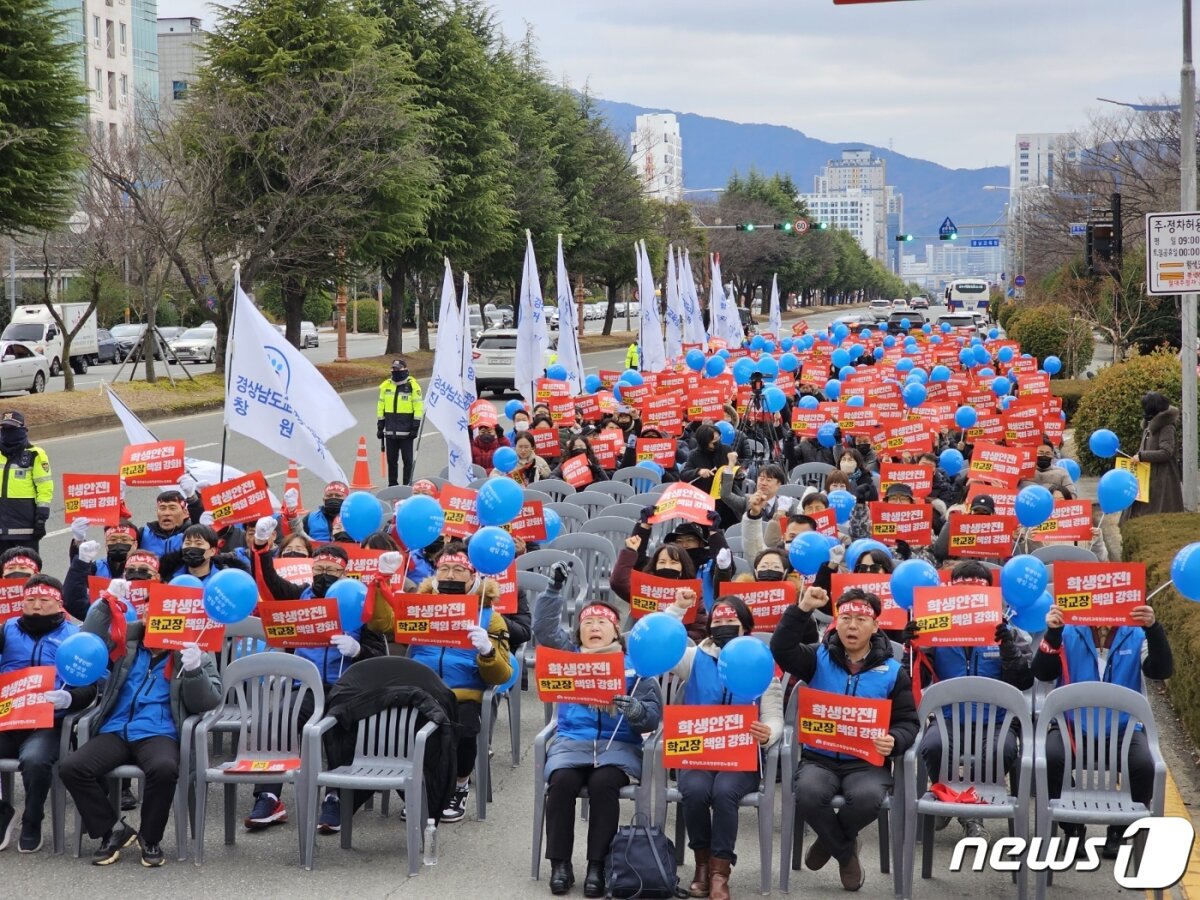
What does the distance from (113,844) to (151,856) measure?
0.75 ft

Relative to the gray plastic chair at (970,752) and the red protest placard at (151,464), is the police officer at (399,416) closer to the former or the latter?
the red protest placard at (151,464)

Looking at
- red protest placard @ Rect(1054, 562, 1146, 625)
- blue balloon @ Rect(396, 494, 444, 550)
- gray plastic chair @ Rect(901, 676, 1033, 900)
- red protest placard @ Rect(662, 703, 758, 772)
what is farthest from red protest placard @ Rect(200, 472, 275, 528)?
red protest placard @ Rect(1054, 562, 1146, 625)

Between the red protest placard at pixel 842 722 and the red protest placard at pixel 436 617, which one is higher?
the red protest placard at pixel 436 617

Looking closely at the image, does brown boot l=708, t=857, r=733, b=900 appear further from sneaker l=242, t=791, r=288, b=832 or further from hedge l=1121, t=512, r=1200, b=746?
hedge l=1121, t=512, r=1200, b=746

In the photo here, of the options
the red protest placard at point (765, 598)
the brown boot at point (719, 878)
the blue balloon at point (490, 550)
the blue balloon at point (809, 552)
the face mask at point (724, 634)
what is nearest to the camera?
the brown boot at point (719, 878)

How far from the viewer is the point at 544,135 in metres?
57.2

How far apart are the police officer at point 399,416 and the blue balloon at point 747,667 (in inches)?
481

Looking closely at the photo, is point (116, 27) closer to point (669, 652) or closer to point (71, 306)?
point (71, 306)

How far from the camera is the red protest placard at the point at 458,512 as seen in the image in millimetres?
11242

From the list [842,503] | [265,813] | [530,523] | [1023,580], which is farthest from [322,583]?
[842,503]

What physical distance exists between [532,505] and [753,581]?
3.18m

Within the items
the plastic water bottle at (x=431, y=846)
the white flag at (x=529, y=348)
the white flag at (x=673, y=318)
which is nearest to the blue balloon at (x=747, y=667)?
the plastic water bottle at (x=431, y=846)

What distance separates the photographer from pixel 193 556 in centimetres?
903

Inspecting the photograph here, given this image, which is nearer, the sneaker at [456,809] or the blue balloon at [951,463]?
the sneaker at [456,809]
